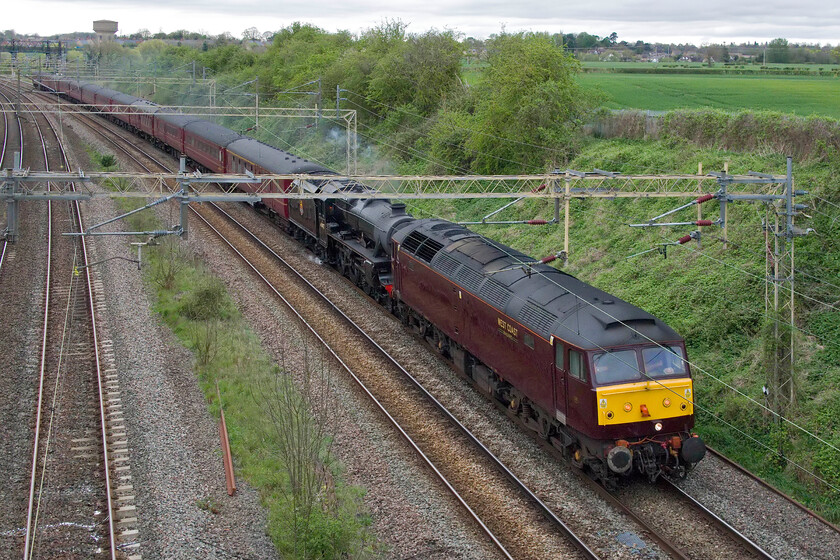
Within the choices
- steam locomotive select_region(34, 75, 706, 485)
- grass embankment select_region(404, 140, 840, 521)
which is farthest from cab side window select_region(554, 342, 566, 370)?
grass embankment select_region(404, 140, 840, 521)

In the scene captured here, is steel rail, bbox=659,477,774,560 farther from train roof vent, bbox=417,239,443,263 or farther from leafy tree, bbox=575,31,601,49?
leafy tree, bbox=575,31,601,49

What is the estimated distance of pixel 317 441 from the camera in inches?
607

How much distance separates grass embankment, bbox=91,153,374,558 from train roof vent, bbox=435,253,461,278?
13.5 ft

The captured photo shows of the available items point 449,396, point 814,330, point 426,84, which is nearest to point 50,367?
point 449,396

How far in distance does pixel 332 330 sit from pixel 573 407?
11102mm

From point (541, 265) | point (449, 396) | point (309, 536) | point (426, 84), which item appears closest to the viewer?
point (309, 536)

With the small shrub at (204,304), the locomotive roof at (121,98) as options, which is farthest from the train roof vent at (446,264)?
the locomotive roof at (121,98)

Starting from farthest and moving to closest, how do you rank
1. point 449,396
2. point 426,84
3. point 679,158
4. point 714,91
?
point 426,84
point 714,91
point 679,158
point 449,396

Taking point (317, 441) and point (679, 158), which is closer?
point (317, 441)

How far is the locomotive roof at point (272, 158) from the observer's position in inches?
1379

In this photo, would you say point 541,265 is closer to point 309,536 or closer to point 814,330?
point 814,330

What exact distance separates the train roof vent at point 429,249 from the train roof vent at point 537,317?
5289 millimetres

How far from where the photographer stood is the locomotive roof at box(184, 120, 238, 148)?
148 ft

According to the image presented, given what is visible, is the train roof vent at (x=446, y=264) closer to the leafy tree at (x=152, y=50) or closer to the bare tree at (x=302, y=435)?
the bare tree at (x=302, y=435)
